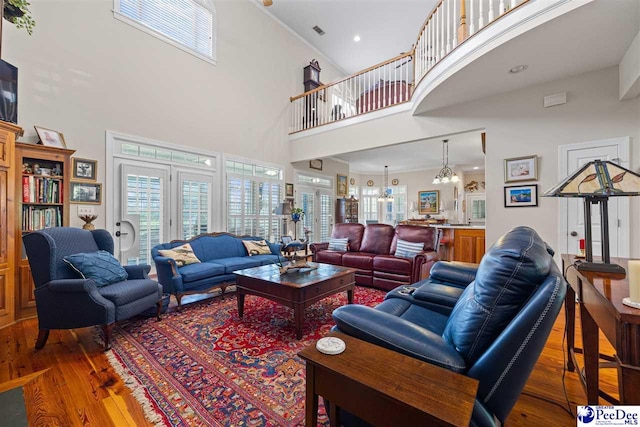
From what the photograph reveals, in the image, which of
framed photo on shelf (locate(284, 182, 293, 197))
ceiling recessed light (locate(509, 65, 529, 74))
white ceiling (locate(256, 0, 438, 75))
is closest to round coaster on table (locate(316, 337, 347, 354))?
ceiling recessed light (locate(509, 65, 529, 74))

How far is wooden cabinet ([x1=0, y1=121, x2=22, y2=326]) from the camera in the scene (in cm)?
265

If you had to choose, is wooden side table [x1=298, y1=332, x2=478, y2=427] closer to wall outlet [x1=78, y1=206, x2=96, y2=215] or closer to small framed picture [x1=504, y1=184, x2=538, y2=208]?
→ small framed picture [x1=504, y1=184, x2=538, y2=208]

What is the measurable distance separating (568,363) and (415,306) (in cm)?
119

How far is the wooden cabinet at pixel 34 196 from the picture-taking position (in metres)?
2.89

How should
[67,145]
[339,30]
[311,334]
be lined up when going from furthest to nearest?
[339,30] < [67,145] < [311,334]

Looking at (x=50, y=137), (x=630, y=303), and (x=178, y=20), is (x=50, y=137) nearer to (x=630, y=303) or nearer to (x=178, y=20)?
(x=178, y=20)

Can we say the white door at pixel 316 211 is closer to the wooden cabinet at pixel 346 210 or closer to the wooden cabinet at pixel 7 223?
the wooden cabinet at pixel 346 210

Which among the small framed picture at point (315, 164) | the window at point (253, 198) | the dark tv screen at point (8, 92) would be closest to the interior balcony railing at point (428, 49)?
the small framed picture at point (315, 164)

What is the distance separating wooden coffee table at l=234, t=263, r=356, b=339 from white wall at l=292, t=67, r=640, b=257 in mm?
2582

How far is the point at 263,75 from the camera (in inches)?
237

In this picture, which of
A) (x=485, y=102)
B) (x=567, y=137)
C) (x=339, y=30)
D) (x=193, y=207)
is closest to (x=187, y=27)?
(x=193, y=207)

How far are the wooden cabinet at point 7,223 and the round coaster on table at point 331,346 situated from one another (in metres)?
3.54

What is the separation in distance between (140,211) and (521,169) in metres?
5.62

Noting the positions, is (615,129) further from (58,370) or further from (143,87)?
(143,87)
